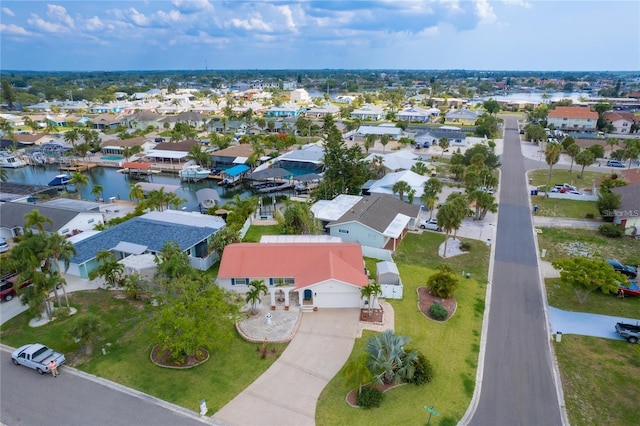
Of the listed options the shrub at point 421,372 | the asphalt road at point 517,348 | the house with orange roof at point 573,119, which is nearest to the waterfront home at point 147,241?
the shrub at point 421,372

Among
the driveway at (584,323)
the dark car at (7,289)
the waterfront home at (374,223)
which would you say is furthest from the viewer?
the waterfront home at (374,223)

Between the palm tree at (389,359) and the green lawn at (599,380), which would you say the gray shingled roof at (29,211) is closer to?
the palm tree at (389,359)

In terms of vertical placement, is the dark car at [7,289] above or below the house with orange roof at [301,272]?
below

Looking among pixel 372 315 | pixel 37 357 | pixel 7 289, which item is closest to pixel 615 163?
pixel 372 315

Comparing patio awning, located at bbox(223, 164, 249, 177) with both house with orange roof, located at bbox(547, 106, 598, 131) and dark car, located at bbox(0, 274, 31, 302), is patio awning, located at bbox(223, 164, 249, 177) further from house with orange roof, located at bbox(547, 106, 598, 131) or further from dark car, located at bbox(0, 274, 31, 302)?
house with orange roof, located at bbox(547, 106, 598, 131)

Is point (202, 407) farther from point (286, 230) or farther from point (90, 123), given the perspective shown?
point (90, 123)

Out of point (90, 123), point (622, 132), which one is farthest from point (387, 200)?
point (90, 123)
